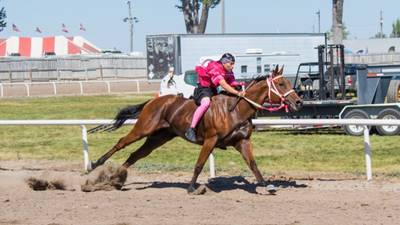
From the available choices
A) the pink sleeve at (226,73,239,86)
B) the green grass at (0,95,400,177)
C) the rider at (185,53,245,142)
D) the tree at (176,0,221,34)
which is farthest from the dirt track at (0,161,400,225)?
Result: the tree at (176,0,221,34)

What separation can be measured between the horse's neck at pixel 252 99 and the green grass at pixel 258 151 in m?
2.76

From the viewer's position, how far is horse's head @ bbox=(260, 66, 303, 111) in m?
11.8

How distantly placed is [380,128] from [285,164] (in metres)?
5.85

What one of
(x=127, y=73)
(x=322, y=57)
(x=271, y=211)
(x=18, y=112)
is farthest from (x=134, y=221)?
(x=127, y=73)

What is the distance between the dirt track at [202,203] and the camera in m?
9.73

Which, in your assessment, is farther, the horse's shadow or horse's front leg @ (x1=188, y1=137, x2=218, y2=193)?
the horse's shadow

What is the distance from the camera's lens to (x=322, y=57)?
76.4 ft

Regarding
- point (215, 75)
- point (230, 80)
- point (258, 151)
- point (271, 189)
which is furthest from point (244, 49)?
point (271, 189)

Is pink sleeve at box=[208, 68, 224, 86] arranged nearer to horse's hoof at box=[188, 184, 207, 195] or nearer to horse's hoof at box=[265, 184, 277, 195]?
horse's hoof at box=[188, 184, 207, 195]

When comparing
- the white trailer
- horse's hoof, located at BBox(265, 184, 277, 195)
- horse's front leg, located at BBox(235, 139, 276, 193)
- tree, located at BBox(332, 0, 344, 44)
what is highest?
tree, located at BBox(332, 0, 344, 44)

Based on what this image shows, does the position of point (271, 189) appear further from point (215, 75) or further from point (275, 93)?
point (215, 75)

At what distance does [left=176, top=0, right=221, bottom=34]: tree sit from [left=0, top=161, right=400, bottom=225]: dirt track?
1388 inches

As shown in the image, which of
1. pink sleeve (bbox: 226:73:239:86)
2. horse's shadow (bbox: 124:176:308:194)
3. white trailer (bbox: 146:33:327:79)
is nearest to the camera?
pink sleeve (bbox: 226:73:239:86)

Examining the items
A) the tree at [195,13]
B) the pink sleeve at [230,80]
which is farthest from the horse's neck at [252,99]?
the tree at [195,13]
